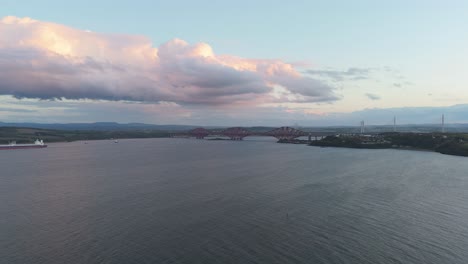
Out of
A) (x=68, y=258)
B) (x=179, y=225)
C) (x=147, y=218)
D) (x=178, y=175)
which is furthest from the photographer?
(x=178, y=175)

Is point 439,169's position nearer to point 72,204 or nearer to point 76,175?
point 72,204

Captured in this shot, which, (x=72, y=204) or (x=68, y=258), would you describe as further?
(x=72, y=204)

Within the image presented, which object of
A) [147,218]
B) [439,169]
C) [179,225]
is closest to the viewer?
[179,225]

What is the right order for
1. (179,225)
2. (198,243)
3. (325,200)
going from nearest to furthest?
(198,243)
(179,225)
(325,200)

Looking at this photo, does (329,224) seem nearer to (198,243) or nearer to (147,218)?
(198,243)

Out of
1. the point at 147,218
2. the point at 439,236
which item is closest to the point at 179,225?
the point at 147,218

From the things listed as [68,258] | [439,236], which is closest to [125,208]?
[68,258]
